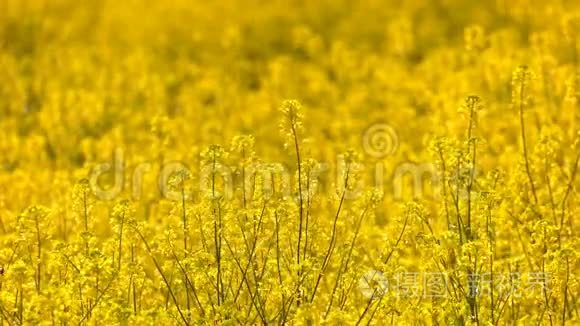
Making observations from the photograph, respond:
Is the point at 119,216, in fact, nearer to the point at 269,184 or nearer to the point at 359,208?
the point at 269,184

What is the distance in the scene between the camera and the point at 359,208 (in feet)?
20.9

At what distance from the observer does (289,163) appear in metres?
10.5

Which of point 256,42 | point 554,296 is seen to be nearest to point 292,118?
point 554,296

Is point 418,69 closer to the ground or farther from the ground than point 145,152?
farther from the ground

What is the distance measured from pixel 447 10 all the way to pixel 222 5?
4284 millimetres

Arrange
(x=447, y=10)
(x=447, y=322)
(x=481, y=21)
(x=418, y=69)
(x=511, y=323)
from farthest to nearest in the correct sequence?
(x=447, y=10) → (x=481, y=21) → (x=418, y=69) → (x=511, y=323) → (x=447, y=322)

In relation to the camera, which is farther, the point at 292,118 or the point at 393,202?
the point at 393,202

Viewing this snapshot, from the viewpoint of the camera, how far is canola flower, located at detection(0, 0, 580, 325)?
5.64m

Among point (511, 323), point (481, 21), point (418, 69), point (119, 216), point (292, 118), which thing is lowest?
point (511, 323)

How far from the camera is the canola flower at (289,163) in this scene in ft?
18.5

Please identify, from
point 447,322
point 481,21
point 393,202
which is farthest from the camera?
point 481,21

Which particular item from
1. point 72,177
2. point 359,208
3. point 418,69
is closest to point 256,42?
point 418,69

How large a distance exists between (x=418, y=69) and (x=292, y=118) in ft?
27.0

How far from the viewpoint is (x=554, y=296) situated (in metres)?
5.74
